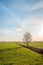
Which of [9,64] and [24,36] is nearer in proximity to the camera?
[9,64]

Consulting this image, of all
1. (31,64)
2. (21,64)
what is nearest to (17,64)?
(21,64)

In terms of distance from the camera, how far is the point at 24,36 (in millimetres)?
84188

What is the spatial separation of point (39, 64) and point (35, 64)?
0.70 metres

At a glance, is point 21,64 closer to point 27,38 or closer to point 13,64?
point 13,64

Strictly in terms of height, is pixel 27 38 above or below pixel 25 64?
above

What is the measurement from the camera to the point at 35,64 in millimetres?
19141

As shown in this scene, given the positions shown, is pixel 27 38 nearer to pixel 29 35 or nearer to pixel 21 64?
pixel 29 35

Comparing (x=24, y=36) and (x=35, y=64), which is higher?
(x=24, y=36)

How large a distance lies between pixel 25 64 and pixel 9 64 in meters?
2.70

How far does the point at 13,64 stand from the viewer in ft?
61.3

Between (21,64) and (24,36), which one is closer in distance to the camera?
(21,64)

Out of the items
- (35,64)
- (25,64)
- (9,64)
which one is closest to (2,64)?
(9,64)

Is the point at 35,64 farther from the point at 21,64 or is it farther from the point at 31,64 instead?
the point at 21,64

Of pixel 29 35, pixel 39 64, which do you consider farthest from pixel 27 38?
pixel 39 64
